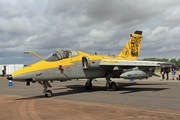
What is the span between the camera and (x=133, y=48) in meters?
18.5

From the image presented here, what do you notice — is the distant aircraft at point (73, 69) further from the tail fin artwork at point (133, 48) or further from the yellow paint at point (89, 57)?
the tail fin artwork at point (133, 48)

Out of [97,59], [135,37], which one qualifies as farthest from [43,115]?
[135,37]

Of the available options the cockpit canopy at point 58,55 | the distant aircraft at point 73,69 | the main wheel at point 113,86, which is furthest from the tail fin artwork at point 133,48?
the cockpit canopy at point 58,55

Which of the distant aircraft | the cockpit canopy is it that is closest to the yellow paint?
the distant aircraft

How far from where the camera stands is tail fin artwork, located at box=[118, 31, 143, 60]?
18.1m

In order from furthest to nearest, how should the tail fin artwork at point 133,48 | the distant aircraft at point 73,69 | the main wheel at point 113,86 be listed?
1. the tail fin artwork at point 133,48
2. the main wheel at point 113,86
3. the distant aircraft at point 73,69

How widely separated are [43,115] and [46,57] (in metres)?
5.47

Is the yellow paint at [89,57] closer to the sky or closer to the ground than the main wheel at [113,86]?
closer to the sky

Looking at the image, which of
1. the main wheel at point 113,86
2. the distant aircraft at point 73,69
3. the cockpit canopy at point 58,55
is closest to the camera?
the distant aircraft at point 73,69

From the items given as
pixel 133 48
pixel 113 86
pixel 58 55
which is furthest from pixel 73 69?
pixel 133 48

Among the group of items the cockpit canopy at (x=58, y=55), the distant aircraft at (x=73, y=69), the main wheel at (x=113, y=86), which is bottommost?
the main wheel at (x=113, y=86)

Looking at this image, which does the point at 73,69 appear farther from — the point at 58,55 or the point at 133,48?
the point at 133,48

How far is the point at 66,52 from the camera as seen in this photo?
11.8 metres

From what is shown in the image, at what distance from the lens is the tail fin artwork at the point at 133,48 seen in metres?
18.1
